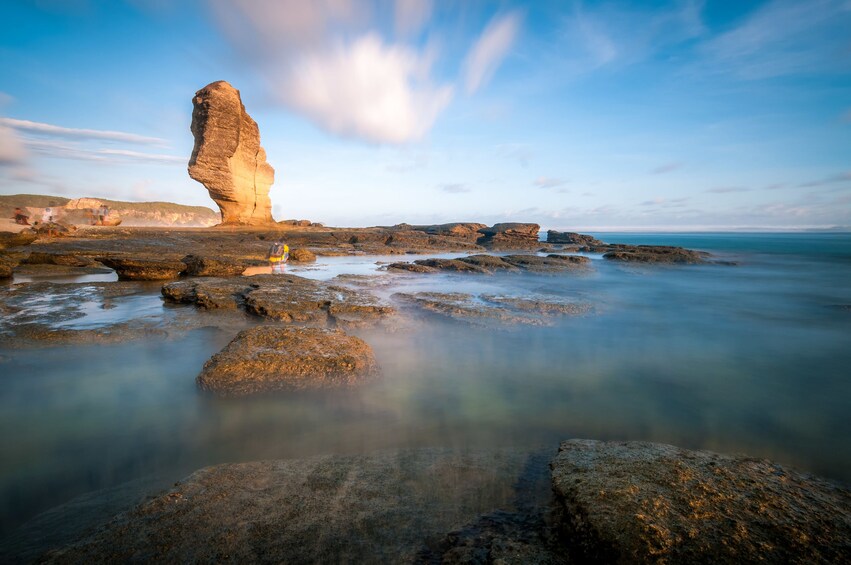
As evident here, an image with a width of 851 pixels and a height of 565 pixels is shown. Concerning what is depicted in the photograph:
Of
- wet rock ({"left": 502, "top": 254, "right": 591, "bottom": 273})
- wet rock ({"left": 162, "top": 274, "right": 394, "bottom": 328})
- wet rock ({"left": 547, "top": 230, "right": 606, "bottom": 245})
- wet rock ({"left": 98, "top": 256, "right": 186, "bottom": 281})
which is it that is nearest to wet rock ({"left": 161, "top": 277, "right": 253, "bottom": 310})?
wet rock ({"left": 162, "top": 274, "right": 394, "bottom": 328})

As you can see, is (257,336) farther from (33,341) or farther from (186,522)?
(33,341)

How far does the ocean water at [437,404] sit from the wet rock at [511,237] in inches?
1380

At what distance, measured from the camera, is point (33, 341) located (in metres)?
5.47

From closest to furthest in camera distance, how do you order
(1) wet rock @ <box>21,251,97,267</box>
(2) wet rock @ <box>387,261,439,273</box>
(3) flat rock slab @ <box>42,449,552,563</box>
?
(3) flat rock slab @ <box>42,449,552,563</box>
(1) wet rock @ <box>21,251,97,267</box>
(2) wet rock @ <box>387,261,439,273</box>

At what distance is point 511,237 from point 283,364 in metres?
42.9

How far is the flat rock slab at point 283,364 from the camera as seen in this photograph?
4.23m

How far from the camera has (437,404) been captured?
423cm

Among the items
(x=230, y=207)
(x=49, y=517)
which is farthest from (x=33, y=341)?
(x=230, y=207)

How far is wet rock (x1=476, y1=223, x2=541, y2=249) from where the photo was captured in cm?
4247

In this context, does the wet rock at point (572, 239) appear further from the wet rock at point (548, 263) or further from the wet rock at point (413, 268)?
the wet rock at point (413, 268)

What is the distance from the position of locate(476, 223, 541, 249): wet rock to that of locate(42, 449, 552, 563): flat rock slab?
3905 centimetres

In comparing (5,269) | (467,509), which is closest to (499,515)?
(467,509)

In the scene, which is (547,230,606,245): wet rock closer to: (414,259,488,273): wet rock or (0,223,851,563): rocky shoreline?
(414,259,488,273): wet rock

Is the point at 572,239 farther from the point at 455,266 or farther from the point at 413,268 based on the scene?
the point at 413,268
